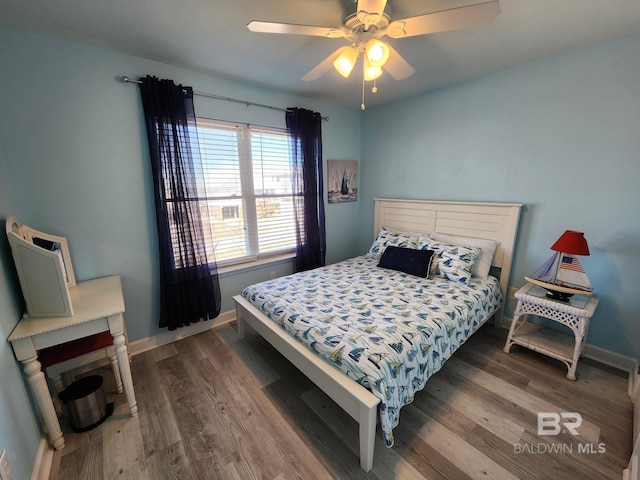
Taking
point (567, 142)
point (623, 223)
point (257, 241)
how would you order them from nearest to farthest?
point (623, 223) → point (567, 142) → point (257, 241)

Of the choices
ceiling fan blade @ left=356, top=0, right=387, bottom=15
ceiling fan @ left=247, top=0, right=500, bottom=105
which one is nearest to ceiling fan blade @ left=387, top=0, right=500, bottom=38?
ceiling fan @ left=247, top=0, right=500, bottom=105

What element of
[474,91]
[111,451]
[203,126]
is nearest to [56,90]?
[203,126]

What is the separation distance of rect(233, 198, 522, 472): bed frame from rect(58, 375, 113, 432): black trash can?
3.43ft

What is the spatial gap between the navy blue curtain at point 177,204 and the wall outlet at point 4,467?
1304 millimetres

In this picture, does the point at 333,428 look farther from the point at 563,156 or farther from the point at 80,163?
the point at 563,156

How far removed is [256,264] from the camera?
116 inches

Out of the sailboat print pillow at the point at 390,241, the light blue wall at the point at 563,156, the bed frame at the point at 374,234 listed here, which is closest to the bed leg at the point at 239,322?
the bed frame at the point at 374,234

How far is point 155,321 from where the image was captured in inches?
94.1

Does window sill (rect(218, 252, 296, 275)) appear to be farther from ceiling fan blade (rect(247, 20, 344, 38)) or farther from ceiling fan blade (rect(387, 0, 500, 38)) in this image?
ceiling fan blade (rect(387, 0, 500, 38))

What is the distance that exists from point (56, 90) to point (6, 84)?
23 cm

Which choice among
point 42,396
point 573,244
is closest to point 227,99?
point 42,396

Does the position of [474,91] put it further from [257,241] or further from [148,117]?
[148,117]

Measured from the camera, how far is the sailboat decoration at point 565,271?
192cm
